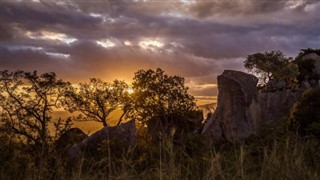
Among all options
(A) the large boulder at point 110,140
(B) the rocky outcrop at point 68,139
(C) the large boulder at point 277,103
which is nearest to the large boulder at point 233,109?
(A) the large boulder at point 110,140

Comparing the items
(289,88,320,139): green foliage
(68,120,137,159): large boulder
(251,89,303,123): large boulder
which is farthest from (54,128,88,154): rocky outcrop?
(251,89,303,123): large boulder

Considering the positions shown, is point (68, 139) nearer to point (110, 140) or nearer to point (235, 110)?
point (110, 140)

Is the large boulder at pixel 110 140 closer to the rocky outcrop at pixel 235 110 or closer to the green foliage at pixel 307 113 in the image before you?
the rocky outcrop at pixel 235 110

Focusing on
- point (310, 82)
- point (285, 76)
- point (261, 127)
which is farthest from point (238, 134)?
point (310, 82)

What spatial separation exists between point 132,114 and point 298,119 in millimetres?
19267

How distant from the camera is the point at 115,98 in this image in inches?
1647

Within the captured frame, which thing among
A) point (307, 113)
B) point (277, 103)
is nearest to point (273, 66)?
point (277, 103)

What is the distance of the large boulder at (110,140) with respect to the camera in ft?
82.8

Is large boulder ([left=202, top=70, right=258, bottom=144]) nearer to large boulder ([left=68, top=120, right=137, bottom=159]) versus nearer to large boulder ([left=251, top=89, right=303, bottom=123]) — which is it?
large boulder ([left=68, top=120, right=137, bottom=159])

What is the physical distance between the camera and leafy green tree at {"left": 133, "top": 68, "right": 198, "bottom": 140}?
38.6 meters

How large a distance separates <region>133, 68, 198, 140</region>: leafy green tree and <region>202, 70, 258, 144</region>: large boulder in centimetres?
766

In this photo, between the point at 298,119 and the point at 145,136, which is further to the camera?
the point at 145,136

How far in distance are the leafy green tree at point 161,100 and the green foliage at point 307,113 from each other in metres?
14.5

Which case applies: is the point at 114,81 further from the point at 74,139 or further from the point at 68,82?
the point at 74,139
